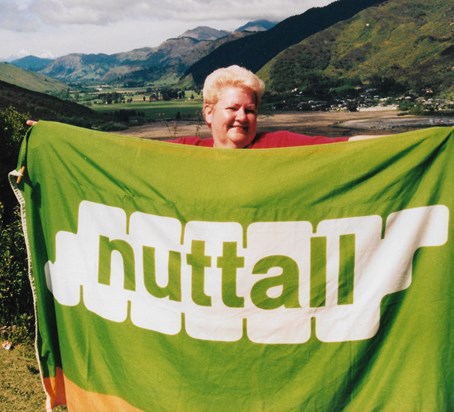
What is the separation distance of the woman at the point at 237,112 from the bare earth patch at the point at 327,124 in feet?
135

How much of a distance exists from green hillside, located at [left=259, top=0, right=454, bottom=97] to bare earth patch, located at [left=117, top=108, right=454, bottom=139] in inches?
993

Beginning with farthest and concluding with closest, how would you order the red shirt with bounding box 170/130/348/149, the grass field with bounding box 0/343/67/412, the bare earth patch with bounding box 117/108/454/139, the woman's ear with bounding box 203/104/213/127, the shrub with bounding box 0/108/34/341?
the bare earth patch with bounding box 117/108/454/139 → the shrub with bounding box 0/108/34/341 → the grass field with bounding box 0/343/67/412 → the woman's ear with bounding box 203/104/213/127 → the red shirt with bounding box 170/130/348/149

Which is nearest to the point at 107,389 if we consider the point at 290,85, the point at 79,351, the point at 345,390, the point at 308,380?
the point at 79,351

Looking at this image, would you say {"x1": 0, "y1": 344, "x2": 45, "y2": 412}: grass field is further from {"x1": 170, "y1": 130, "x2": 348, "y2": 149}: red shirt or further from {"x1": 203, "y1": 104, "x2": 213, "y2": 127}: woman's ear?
{"x1": 203, "y1": 104, "x2": 213, "y2": 127}: woman's ear

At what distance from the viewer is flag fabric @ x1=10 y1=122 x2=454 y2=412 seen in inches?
119

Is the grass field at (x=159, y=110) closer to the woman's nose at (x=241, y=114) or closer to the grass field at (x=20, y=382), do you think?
the grass field at (x=20, y=382)

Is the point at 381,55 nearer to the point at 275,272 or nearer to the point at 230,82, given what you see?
the point at 230,82

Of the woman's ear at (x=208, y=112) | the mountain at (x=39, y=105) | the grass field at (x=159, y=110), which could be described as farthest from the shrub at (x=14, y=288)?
the grass field at (x=159, y=110)

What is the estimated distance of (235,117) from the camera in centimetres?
329

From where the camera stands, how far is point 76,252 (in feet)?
11.5

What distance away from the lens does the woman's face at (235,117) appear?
3295mm

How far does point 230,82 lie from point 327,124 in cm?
6269

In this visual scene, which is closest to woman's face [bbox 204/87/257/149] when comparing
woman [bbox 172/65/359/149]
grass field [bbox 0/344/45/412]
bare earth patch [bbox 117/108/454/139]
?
woman [bbox 172/65/359/149]

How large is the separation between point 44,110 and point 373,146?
5666cm
